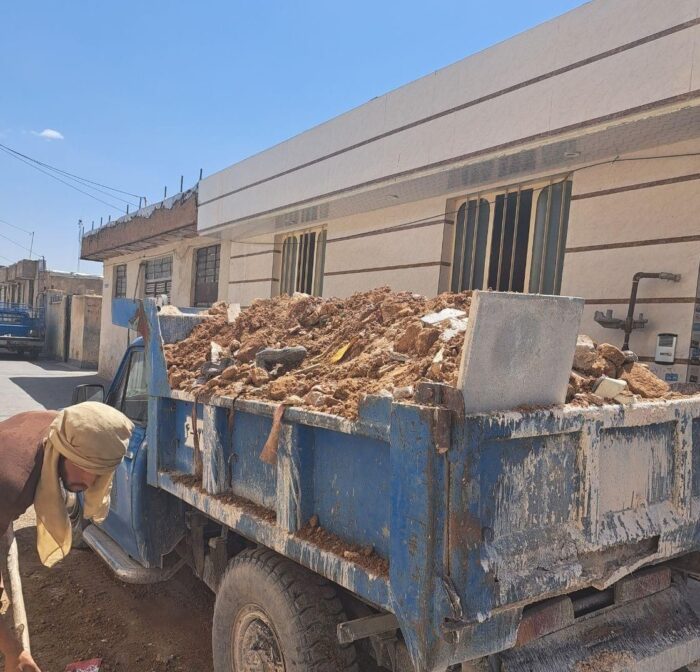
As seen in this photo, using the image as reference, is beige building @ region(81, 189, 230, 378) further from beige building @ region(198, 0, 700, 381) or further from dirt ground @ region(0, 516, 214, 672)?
dirt ground @ region(0, 516, 214, 672)

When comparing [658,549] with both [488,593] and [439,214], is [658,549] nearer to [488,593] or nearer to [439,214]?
[488,593]

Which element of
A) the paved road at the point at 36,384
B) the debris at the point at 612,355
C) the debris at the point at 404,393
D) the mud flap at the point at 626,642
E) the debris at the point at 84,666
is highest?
the debris at the point at 612,355

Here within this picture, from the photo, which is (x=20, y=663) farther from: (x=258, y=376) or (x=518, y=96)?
(x=518, y=96)

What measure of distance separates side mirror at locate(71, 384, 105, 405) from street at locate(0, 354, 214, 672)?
1.41 m

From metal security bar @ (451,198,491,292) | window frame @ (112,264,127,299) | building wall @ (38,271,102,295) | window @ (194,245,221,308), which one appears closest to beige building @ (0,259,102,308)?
building wall @ (38,271,102,295)

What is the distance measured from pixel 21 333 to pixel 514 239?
24.2 metres

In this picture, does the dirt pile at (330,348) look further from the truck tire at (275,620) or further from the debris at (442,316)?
the truck tire at (275,620)

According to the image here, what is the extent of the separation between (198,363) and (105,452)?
1.36 m

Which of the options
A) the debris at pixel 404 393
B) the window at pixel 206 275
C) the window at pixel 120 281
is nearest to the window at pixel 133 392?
the debris at pixel 404 393

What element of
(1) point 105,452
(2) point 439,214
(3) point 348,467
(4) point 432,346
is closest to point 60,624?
(1) point 105,452

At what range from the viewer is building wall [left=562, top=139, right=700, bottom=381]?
4617mm

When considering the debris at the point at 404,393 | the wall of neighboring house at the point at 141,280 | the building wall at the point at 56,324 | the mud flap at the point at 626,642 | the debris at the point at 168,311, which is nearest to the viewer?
the debris at the point at 404,393

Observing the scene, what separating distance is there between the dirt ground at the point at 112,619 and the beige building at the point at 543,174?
4145 millimetres

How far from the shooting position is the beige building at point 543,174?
4.56 meters
